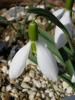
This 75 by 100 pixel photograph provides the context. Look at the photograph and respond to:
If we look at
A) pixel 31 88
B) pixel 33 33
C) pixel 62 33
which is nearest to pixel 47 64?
pixel 33 33

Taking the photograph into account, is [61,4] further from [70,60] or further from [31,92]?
[70,60]

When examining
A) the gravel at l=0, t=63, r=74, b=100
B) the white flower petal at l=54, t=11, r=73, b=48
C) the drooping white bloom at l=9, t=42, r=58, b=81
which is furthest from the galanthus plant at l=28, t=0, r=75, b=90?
the gravel at l=0, t=63, r=74, b=100

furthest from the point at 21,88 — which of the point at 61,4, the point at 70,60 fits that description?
the point at 61,4

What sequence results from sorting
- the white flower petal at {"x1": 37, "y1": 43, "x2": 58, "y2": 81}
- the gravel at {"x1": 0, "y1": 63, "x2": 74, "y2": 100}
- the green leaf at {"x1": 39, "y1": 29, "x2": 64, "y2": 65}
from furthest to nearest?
the gravel at {"x1": 0, "y1": 63, "x2": 74, "y2": 100} → the green leaf at {"x1": 39, "y1": 29, "x2": 64, "y2": 65} → the white flower petal at {"x1": 37, "y1": 43, "x2": 58, "y2": 81}

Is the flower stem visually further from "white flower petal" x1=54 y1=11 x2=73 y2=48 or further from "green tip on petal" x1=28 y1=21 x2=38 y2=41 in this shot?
"white flower petal" x1=54 y1=11 x2=73 y2=48

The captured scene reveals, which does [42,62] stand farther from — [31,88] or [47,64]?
[31,88]

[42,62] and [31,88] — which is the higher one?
[42,62]

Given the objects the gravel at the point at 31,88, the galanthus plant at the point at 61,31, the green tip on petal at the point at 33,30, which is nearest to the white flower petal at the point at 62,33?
the galanthus plant at the point at 61,31

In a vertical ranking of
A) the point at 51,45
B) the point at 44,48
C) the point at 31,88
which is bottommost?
the point at 31,88
